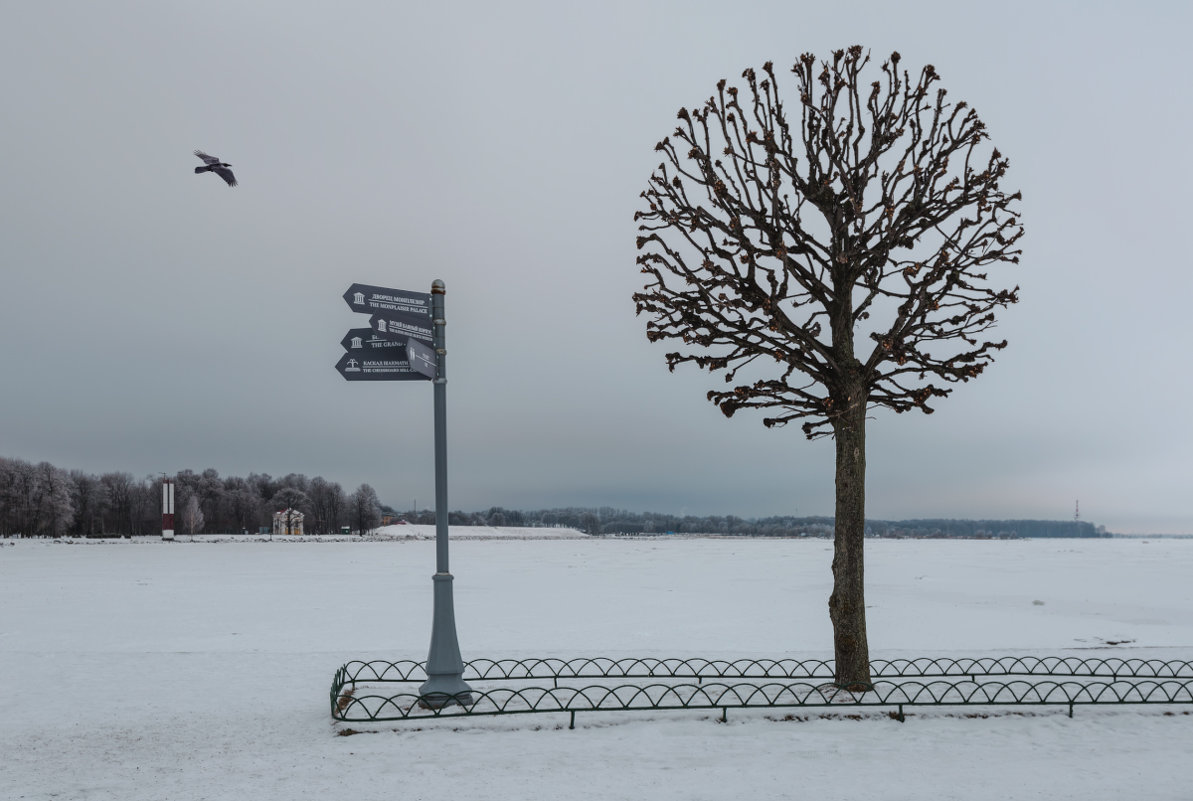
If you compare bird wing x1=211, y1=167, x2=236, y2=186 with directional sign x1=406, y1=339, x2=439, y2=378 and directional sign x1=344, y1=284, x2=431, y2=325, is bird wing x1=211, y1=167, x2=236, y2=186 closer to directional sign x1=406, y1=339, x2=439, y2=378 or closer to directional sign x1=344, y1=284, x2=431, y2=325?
directional sign x1=344, y1=284, x2=431, y2=325

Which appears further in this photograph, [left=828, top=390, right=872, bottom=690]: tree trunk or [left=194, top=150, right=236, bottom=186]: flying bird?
[left=194, top=150, right=236, bottom=186]: flying bird

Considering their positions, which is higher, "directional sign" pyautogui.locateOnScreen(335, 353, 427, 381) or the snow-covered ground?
"directional sign" pyautogui.locateOnScreen(335, 353, 427, 381)

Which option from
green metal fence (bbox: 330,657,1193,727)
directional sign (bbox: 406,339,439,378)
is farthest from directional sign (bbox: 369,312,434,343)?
green metal fence (bbox: 330,657,1193,727)

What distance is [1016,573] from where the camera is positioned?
118ft

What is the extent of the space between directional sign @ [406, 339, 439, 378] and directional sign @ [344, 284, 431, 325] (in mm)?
391

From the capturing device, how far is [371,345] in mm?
10352

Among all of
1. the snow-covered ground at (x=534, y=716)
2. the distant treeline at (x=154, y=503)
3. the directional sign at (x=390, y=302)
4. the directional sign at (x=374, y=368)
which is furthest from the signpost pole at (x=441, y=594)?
the distant treeline at (x=154, y=503)

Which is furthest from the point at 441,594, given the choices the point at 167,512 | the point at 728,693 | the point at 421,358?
the point at 167,512

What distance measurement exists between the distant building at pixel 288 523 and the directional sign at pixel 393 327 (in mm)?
129450

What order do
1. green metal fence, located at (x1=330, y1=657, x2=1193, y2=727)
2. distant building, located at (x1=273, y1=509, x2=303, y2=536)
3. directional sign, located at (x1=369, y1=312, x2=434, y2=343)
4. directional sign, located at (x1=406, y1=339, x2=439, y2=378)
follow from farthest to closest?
1. distant building, located at (x1=273, y1=509, x2=303, y2=536)
2. directional sign, located at (x1=369, y1=312, x2=434, y2=343)
3. directional sign, located at (x1=406, y1=339, x2=439, y2=378)
4. green metal fence, located at (x1=330, y1=657, x2=1193, y2=727)

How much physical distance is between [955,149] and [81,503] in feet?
506

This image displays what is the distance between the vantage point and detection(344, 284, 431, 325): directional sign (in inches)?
401

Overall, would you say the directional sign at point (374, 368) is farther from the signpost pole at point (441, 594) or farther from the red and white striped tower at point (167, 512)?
the red and white striped tower at point (167, 512)

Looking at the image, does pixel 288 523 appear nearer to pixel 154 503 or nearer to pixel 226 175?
pixel 154 503
